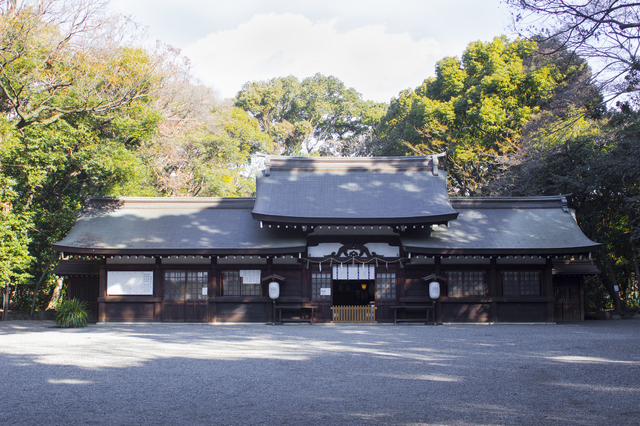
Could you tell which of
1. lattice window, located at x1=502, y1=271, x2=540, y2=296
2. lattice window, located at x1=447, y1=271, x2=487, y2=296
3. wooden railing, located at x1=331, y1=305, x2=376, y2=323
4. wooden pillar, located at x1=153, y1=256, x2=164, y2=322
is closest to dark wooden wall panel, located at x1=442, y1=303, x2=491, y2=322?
lattice window, located at x1=447, y1=271, x2=487, y2=296

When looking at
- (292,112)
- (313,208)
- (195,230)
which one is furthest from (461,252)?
(292,112)

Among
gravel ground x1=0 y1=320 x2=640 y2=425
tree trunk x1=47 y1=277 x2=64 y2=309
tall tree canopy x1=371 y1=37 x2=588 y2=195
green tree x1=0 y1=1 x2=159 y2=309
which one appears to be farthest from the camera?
tall tree canopy x1=371 y1=37 x2=588 y2=195

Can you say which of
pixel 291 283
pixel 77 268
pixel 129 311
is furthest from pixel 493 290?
pixel 77 268

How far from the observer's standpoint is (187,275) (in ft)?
52.5

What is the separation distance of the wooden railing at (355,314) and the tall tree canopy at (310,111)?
86.3 feet

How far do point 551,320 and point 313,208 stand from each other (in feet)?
27.0

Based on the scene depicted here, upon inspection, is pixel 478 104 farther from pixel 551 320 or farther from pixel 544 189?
pixel 551 320

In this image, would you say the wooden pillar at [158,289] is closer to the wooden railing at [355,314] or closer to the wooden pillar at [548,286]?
the wooden railing at [355,314]

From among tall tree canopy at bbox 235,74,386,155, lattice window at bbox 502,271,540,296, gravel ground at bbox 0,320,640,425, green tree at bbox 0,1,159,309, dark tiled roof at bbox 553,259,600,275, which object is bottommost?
gravel ground at bbox 0,320,640,425

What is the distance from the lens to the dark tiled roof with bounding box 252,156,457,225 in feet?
50.5

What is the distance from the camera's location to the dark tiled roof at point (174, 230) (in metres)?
15.2

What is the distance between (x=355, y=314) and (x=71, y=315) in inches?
332

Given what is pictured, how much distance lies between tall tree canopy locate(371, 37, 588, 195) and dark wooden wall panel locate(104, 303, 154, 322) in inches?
617

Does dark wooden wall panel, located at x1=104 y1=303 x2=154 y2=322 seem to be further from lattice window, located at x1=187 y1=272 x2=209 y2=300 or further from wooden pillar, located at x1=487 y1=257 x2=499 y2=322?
wooden pillar, located at x1=487 y1=257 x2=499 y2=322
